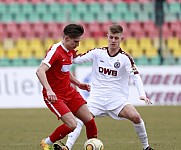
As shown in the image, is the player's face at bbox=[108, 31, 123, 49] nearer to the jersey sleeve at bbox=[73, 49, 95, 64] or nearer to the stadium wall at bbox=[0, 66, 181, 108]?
the jersey sleeve at bbox=[73, 49, 95, 64]

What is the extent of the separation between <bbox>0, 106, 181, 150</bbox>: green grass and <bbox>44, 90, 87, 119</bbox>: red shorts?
1.38 m

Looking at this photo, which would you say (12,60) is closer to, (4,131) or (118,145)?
(4,131)

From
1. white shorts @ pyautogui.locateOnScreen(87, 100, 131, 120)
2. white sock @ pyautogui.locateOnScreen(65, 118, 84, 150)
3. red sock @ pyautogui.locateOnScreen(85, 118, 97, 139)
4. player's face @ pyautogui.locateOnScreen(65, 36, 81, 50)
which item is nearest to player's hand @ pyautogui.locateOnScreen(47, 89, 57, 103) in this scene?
player's face @ pyautogui.locateOnScreen(65, 36, 81, 50)

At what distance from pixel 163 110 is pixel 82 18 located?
8640 mm

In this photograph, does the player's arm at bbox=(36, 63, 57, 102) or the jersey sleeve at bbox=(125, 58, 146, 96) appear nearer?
the player's arm at bbox=(36, 63, 57, 102)

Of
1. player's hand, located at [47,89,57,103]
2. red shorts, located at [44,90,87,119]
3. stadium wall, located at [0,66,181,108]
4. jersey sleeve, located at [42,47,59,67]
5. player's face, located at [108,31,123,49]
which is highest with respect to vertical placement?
player's face, located at [108,31,123,49]

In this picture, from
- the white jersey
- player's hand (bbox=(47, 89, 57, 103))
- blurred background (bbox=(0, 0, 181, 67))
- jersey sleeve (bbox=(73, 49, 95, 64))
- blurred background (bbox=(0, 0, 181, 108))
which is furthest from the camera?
blurred background (bbox=(0, 0, 181, 67))

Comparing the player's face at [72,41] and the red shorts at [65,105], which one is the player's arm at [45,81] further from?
the player's face at [72,41]

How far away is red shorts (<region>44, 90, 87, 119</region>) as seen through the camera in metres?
8.39

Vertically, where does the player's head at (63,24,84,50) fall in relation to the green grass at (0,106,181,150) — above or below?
above

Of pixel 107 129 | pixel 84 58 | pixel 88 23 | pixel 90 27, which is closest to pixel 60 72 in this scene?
pixel 84 58

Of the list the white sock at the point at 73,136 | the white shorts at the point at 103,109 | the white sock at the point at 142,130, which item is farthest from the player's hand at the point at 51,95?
the white sock at the point at 142,130

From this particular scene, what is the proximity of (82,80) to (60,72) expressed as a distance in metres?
9.57

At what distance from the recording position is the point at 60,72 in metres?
8.51
